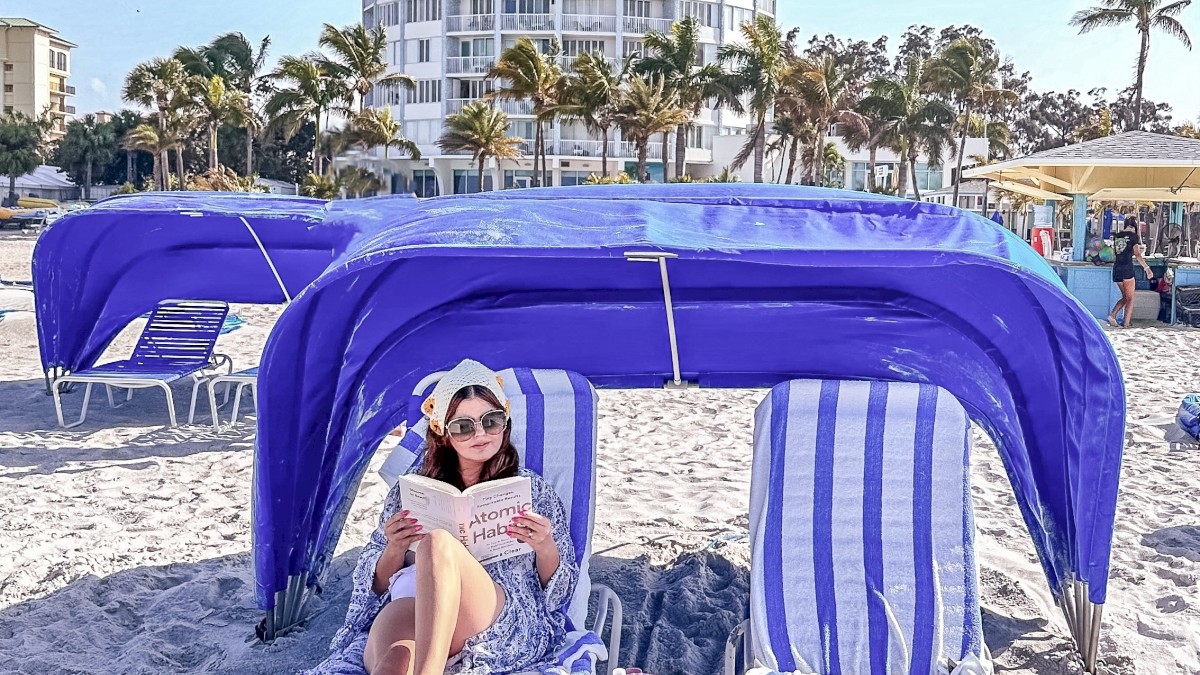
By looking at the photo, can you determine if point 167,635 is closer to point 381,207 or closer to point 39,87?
point 381,207

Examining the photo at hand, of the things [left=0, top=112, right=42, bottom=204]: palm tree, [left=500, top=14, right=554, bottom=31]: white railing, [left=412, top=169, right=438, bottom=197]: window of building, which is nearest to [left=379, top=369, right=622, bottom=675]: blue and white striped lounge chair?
[left=412, top=169, right=438, bottom=197]: window of building

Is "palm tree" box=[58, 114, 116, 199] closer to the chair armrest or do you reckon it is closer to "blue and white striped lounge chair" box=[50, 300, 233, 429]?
"blue and white striped lounge chair" box=[50, 300, 233, 429]

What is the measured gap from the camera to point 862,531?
394 centimetres

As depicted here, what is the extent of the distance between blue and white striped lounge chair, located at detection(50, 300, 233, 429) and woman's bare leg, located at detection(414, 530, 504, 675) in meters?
5.50

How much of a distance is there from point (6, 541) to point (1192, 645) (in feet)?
18.1

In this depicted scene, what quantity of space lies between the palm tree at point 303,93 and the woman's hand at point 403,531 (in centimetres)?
3972

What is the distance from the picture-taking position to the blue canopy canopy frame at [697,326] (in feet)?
11.0

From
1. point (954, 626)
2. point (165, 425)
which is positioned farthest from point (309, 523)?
point (165, 425)

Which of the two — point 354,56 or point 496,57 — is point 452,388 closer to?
point 354,56

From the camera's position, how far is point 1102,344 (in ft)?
11.6

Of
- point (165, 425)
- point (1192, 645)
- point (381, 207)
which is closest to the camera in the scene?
point (1192, 645)

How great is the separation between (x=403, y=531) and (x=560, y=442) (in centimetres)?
98

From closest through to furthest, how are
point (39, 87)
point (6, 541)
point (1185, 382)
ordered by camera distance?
point (6, 541) → point (1185, 382) → point (39, 87)

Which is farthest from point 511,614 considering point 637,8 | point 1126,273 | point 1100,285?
point 637,8
